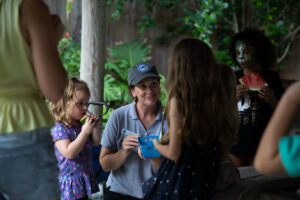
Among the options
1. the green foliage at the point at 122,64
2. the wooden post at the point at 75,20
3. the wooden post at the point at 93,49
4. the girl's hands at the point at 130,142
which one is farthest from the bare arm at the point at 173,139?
the wooden post at the point at 75,20

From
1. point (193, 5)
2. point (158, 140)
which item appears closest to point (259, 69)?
point (158, 140)

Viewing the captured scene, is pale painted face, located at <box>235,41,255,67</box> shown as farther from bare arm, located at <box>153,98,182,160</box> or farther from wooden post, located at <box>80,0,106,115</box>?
wooden post, located at <box>80,0,106,115</box>

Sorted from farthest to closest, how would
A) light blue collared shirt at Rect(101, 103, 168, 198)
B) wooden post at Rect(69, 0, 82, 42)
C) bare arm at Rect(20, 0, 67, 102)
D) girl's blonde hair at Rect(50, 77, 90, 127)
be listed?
1. wooden post at Rect(69, 0, 82, 42)
2. girl's blonde hair at Rect(50, 77, 90, 127)
3. light blue collared shirt at Rect(101, 103, 168, 198)
4. bare arm at Rect(20, 0, 67, 102)

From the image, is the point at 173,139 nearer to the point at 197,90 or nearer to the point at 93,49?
the point at 197,90

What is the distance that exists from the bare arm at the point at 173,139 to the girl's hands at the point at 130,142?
1.04 ft

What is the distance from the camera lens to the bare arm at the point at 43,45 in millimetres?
1227

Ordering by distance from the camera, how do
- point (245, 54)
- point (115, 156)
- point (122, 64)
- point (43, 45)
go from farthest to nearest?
point (122, 64)
point (245, 54)
point (115, 156)
point (43, 45)

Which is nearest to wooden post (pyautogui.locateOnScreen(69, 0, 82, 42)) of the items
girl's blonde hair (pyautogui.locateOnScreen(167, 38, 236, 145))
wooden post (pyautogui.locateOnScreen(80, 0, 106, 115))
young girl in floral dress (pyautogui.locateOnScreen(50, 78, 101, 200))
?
wooden post (pyautogui.locateOnScreen(80, 0, 106, 115))

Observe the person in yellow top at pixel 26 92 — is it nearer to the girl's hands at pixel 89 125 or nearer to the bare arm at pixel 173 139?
the bare arm at pixel 173 139

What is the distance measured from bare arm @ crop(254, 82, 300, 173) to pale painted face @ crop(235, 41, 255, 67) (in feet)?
5.65

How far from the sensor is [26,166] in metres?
1.28

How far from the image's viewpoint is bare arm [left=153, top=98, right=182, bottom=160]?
61.9 inches

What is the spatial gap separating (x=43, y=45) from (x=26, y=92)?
0.66 feet

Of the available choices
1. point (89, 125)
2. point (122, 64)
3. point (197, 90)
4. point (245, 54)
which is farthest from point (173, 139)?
point (122, 64)
